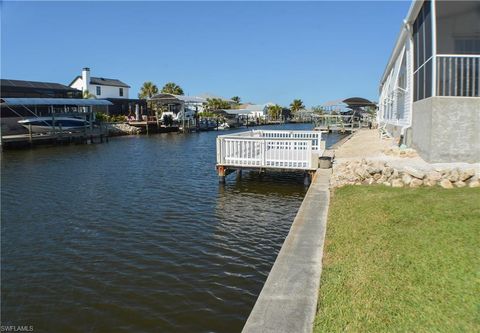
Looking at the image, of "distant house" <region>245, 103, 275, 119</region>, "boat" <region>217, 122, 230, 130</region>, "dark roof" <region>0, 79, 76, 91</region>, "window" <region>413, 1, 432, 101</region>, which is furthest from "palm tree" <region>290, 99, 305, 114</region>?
"window" <region>413, 1, 432, 101</region>

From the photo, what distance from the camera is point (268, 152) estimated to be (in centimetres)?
1505

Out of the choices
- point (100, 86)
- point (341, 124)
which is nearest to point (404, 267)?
point (341, 124)

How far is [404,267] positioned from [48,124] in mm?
41750

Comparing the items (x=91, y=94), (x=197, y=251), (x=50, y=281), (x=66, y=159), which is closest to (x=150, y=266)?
(x=197, y=251)

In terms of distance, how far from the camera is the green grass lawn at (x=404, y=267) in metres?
4.09

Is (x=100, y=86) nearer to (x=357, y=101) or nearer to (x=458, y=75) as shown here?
(x=357, y=101)

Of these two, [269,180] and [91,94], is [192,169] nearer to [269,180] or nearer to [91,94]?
[269,180]

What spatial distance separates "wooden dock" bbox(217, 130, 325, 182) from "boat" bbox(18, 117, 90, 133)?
29445mm

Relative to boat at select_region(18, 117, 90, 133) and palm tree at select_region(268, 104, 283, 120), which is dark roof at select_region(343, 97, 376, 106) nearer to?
boat at select_region(18, 117, 90, 133)

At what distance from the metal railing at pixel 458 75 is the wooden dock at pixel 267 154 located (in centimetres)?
461

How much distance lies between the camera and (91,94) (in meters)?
63.2

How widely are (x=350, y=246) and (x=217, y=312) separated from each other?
2.30 meters

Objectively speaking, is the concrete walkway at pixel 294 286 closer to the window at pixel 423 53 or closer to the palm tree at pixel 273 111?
the window at pixel 423 53

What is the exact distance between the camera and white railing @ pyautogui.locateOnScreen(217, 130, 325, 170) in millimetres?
14703
